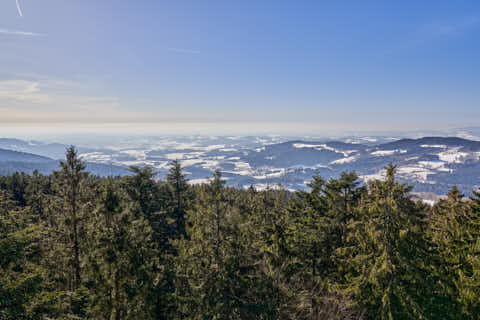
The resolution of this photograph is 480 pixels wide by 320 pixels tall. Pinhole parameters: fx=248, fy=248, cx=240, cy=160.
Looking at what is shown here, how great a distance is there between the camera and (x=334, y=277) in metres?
20.4

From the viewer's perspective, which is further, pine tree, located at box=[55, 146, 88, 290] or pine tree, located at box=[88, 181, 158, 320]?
pine tree, located at box=[55, 146, 88, 290]

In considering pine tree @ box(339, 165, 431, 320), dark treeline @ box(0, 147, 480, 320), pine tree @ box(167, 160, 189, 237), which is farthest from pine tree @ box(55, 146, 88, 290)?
pine tree @ box(339, 165, 431, 320)

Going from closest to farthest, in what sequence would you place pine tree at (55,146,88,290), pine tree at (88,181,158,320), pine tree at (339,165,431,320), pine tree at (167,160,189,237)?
pine tree at (88,181,158,320) → pine tree at (339,165,431,320) → pine tree at (55,146,88,290) → pine tree at (167,160,189,237)

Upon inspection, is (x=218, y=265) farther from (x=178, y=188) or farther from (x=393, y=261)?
(x=178, y=188)

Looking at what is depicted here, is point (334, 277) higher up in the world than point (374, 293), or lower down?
lower down

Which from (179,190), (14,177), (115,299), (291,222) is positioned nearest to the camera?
(115,299)

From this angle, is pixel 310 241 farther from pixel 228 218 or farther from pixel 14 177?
pixel 14 177

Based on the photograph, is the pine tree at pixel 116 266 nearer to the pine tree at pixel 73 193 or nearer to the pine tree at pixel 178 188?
the pine tree at pixel 73 193

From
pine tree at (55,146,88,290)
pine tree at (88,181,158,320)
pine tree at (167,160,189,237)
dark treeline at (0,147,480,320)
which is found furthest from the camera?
pine tree at (167,160,189,237)

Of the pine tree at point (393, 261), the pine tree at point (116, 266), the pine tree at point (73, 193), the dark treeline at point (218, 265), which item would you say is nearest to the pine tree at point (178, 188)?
the dark treeline at point (218, 265)

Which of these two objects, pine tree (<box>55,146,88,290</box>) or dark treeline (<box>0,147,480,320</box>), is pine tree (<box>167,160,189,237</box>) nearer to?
dark treeline (<box>0,147,480,320</box>)

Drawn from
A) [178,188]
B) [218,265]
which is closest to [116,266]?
[218,265]

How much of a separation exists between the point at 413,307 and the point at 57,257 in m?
20.4

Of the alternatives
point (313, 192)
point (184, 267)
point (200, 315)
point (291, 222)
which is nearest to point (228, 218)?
point (184, 267)
